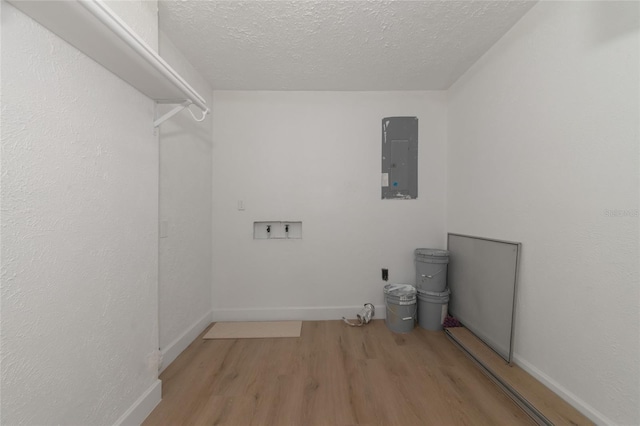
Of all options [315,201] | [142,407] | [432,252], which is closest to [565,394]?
[432,252]

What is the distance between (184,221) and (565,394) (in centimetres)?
277

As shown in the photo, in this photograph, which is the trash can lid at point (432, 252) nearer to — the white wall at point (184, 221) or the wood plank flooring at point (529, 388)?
the wood plank flooring at point (529, 388)

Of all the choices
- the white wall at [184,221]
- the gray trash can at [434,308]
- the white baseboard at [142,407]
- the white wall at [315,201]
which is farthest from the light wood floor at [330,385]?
the white wall at [315,201]

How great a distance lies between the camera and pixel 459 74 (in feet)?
7.47

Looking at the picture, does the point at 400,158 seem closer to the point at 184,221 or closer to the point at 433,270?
the point at 433,270

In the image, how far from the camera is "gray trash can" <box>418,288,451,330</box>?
2271 mm

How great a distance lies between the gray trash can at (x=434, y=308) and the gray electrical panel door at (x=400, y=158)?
3.31 ft

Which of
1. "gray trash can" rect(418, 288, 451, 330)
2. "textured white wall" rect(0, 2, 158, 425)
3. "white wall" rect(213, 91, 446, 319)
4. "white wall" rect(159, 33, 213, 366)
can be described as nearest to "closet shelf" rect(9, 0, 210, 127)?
"textured white wall" rect(0, 2, 158, 425)

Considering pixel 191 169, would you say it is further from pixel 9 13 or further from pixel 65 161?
pixel 9 13

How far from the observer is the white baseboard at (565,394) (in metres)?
1.17

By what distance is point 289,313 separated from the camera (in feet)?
8.22

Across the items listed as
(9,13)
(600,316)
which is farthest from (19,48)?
(600,316)

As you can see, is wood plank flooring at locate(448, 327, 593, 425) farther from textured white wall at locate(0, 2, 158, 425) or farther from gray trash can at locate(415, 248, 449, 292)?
textured white wall at locate(0, 2, 158, 425)

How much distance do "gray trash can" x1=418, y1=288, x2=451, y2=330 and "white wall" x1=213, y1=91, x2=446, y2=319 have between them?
316 millimetres
